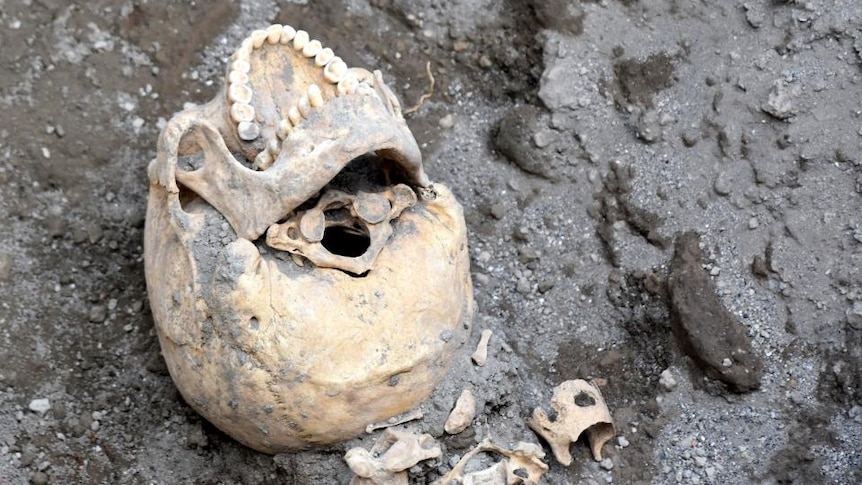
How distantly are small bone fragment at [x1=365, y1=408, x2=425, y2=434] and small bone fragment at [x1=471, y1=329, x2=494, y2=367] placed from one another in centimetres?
30

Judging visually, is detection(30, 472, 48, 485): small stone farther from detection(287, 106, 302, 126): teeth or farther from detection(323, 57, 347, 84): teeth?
detection(323, 57, 347, 84): teeth

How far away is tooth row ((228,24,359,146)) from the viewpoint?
3.29m

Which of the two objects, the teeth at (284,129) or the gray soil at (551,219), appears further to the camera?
the gray soil at (551,219)

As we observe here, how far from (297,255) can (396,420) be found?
2.23 ft

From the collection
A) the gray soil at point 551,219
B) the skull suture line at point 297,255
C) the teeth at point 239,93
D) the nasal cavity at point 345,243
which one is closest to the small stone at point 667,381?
the gray soil at point 551,219

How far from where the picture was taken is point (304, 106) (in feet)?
10.7

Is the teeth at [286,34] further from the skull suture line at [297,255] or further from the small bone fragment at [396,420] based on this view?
the small bone fragment at [396,420]

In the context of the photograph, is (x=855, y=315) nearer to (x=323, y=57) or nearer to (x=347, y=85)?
(x=347, y=85)

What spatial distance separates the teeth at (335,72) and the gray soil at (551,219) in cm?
89

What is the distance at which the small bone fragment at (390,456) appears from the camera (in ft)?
10.9

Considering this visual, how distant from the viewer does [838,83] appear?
380 cm

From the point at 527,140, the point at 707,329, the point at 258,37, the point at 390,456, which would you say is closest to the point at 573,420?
the point at 707,329

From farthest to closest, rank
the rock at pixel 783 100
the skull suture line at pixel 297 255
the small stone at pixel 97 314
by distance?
the small stone at pixel 97 314 < the rock at pixel 783 100 < the skull suture line at pixel 297 255

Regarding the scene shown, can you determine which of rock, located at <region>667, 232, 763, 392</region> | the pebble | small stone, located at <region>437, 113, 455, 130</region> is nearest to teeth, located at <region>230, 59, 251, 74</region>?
small stone, located at <region>437, 113, 455, 130</region>
